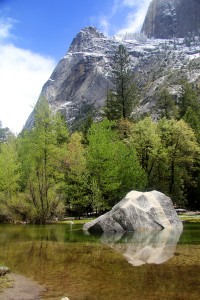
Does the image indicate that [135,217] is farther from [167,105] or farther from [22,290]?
[167,105]

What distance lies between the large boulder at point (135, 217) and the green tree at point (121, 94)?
125ft

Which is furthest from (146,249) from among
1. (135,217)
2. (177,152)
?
(177,152)

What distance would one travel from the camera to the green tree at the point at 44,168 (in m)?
42.5

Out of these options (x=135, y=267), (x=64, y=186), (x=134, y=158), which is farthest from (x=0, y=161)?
(x=135, y=267)

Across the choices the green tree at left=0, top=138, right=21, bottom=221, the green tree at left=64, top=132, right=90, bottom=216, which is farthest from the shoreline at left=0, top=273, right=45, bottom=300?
the green tree at left=64, top=132, right=90, bottom=216

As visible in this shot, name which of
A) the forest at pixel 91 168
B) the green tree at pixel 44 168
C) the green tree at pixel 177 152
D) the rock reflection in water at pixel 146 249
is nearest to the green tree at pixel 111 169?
the forest at pixel 91 168

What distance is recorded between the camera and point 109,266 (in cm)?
1606

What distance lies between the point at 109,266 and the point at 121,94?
57.5 m

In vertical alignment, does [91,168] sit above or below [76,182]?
above

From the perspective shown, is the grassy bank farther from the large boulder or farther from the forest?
the forest

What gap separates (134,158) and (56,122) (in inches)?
480

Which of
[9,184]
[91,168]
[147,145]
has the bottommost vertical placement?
[9,184]

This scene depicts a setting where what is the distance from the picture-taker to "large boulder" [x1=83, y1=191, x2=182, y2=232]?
105 ft

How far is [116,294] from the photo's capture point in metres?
11.7
